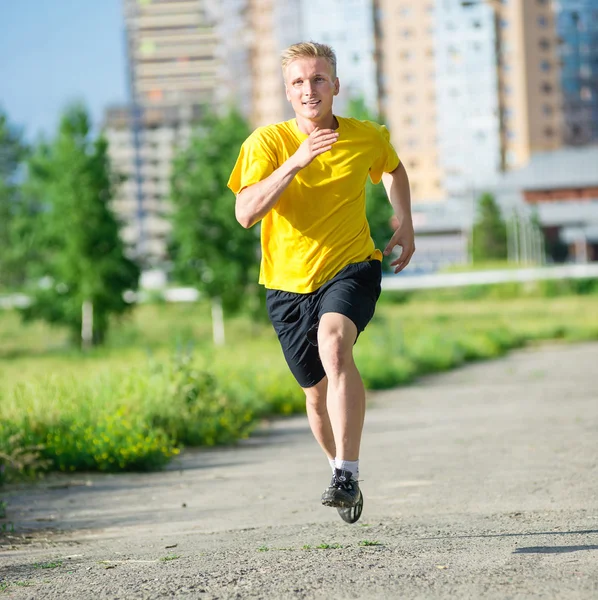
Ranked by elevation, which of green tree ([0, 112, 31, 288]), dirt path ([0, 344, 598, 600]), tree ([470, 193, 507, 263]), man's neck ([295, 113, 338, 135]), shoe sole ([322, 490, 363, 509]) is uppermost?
man's neck ([295, 113, 338, 135])

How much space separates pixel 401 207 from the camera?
605 cm

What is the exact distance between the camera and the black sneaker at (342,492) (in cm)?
548

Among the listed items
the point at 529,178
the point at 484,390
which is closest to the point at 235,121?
the point at 484,390

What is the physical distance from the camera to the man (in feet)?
18.3

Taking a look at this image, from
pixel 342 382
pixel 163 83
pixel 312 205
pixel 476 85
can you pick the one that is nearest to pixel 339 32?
pixel 476 85

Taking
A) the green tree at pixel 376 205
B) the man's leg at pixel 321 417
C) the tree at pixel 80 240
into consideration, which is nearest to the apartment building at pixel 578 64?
the tree at pixel 80 240

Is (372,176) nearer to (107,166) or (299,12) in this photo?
(107,166)

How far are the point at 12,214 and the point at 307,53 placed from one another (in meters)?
78.0

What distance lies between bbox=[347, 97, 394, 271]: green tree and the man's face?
20.8 m

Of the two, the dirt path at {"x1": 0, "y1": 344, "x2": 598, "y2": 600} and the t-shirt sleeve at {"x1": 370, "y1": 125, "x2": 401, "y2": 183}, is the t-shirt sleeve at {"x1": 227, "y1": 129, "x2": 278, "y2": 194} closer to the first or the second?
the t-shirt sleeve at {"x1": 370, "y1": 125, "x2": 401, "y2": 183}

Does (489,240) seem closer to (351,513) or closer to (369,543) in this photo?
(351,513)

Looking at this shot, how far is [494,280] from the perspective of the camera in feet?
180

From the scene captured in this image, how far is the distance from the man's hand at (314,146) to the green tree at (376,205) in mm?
21134

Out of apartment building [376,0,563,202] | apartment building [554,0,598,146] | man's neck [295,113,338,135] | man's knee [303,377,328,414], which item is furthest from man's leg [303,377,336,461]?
apartment building [554,0,598,146]
